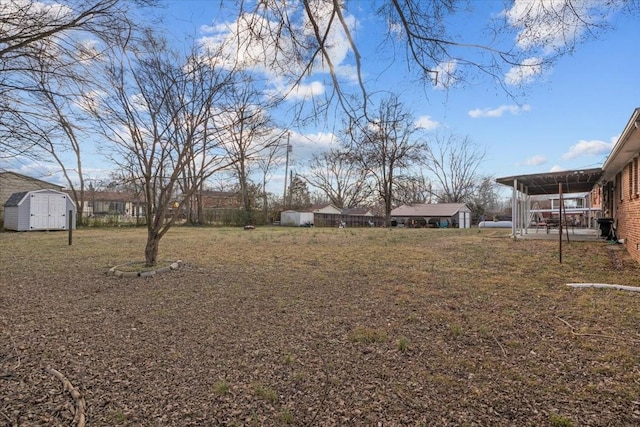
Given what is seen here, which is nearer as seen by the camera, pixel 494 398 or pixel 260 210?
pixel 494 398

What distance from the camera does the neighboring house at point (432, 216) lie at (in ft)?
104

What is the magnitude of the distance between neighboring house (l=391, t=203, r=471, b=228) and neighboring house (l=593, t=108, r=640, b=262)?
20.0 metres

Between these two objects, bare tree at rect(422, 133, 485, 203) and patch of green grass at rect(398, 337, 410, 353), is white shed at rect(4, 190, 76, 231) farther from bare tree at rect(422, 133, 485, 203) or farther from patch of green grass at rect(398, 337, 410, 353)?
bare tree at rect(422, 133, 485, 203)

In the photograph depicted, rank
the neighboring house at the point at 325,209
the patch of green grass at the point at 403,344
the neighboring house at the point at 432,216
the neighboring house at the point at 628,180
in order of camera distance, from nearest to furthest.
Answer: the patch of green grass at the point at 403,344 → the neighboring house at the point at 628,180 → the neighboring house at the point at 432,216 → the neighboring house at the point at 325,209

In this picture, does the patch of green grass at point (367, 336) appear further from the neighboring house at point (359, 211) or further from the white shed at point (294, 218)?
the neighboring house at point (359, 211)

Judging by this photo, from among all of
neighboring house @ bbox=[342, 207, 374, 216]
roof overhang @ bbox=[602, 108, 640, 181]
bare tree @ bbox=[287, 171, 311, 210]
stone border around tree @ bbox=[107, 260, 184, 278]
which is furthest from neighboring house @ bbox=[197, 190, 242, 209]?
roof overhang @ bbox=[602, 108, 640, 181]

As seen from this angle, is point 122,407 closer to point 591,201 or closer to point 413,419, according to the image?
point 413,419

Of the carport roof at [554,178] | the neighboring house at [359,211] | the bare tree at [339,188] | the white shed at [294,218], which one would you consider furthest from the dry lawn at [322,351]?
the bare tree at [339,188]

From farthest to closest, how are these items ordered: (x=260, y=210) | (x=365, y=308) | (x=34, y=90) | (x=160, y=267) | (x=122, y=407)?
(x=260, y=210)
(x=160, y=267)
(x=365, y=308)
(x=34, y=90)
(x=122, y=407)

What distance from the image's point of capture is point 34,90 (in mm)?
3740

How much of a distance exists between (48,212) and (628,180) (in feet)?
76.9

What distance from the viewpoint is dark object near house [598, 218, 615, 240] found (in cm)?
1180

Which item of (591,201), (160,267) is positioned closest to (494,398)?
(160,267)

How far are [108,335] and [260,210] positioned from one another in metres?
27.8
